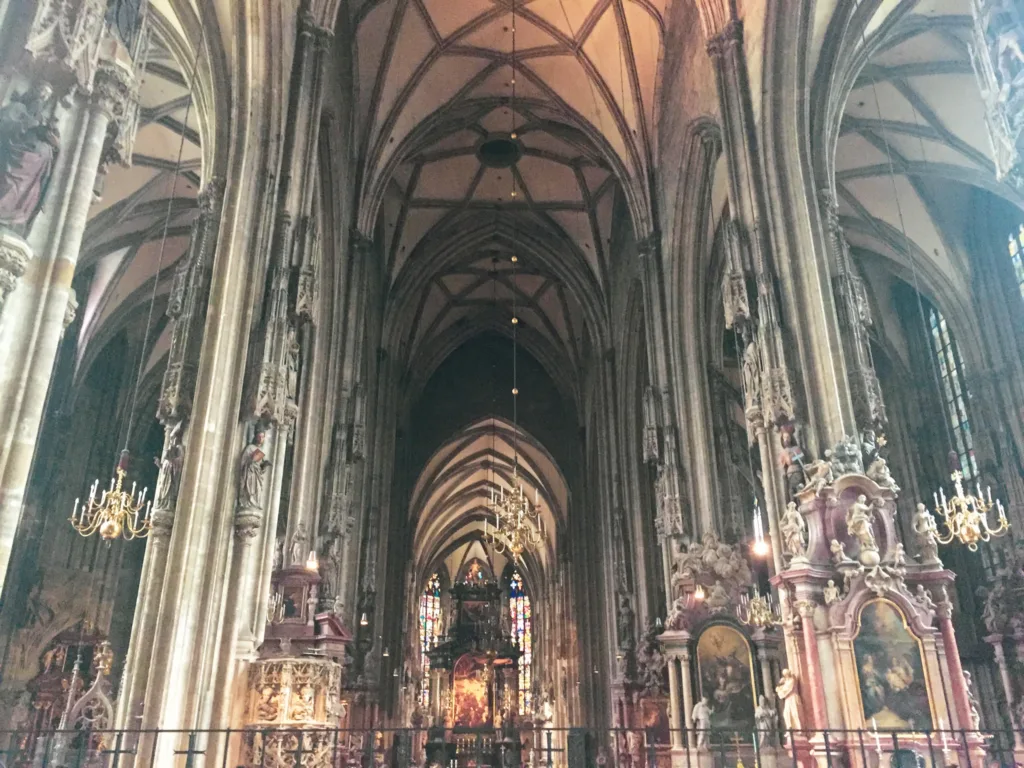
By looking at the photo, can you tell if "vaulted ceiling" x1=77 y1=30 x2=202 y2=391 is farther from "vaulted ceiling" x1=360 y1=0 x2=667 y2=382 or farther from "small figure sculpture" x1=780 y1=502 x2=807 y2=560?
"small figure sculpture" x1=780 y1=502 x2=807 y2=560

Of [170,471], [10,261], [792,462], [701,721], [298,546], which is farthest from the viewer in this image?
[298,546]

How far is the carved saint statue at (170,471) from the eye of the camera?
10.2 metres

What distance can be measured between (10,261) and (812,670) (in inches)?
383

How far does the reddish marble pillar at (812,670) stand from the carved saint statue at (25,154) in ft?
31.4

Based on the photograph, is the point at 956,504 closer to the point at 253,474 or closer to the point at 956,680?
the point at 956,680

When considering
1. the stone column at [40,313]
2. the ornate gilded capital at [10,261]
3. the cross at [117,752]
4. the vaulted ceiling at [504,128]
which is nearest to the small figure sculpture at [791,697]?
the cross at [117,752]

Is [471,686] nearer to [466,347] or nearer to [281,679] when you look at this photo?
[466,347]

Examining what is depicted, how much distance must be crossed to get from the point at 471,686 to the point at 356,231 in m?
28.0

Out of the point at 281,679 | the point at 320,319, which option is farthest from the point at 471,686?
the point at 281,679

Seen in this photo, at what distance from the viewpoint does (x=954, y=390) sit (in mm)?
21094

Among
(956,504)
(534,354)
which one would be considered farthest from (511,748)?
(534,354)

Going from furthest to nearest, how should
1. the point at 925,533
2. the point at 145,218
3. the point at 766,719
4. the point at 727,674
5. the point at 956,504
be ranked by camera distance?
the point at 145,218, the point at 727,674, the point at 766,719, the point at 956,504, the point at 925,533

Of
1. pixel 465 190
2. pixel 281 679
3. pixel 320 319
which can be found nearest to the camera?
pixel 281 679

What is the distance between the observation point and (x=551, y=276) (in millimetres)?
28391
